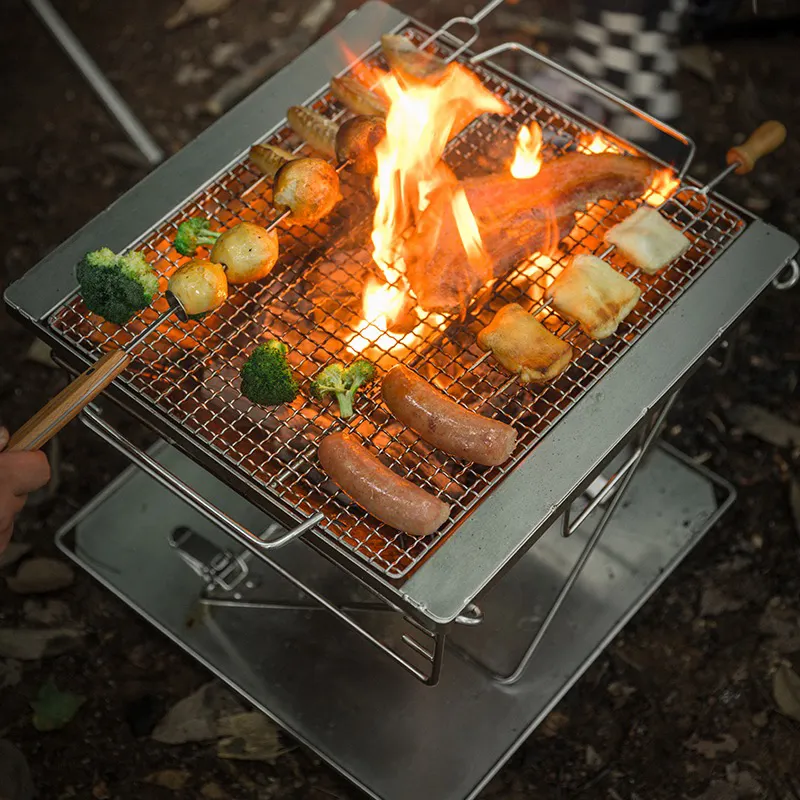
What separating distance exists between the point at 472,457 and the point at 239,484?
28.5 inches

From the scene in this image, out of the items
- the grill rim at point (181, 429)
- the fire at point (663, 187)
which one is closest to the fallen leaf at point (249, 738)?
the grill rim at point (181, 429)

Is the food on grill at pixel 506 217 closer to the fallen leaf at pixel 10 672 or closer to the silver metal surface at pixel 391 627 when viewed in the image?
the silver metal surface at pixel 391 627

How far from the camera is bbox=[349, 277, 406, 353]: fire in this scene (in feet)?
10.9

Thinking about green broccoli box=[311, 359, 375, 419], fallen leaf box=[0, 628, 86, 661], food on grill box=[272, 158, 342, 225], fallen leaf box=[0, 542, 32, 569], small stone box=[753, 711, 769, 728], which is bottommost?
fallen leaf box=[0, 628, 86, 661]

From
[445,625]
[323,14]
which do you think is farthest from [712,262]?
[323,14]

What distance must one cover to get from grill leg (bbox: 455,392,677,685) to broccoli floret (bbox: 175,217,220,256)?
5.47ft

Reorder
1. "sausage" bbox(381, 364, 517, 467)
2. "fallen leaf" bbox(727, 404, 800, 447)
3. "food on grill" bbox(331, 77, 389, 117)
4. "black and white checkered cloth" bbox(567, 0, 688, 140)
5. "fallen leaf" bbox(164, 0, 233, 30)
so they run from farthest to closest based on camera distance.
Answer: "fallen leaf" bbox(164, 0, 233, 30) < "fallen leaf" bbox(727, 404, 800, 447) < "black and white checkered cloth" bbox(567, 0, 688, 140) < "food on grill" bbox(331, 77, 389, 117) < "sausage" bbox(381, 364, 517, 467)

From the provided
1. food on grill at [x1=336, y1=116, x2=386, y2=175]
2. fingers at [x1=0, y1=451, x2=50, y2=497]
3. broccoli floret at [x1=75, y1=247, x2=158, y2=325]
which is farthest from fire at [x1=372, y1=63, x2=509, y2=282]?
fingers at [x1=0, y1=451, x2=50, y2=497]

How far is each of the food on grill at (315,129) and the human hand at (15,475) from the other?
1477 millimetres

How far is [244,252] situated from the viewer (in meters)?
3.26

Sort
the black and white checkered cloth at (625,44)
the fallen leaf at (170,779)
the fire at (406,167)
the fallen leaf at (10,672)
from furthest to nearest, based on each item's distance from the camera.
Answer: the black and white checkered cloth at (625,44) < the fallen leaf at (10,672) < the fallen leaf at (170,779) < the fire at (406,167)

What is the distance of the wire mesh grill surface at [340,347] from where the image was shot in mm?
3066

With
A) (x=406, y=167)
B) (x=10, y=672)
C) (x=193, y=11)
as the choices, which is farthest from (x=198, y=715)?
(x=193, y=11)

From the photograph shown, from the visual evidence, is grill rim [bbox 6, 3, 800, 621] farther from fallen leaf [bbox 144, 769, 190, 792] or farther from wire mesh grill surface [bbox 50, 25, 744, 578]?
fallen leaf [bbox 144, 769, 190, 792]
